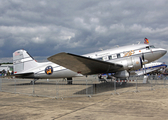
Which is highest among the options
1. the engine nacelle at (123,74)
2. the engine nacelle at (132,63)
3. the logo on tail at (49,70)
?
Result: the engine nacelle at (132,63)

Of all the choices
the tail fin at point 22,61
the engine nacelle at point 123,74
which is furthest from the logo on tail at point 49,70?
the engine nacelle at point 123,74

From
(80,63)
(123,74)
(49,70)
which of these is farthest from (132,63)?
(49,70)

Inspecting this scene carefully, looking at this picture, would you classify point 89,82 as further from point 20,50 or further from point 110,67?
point 20,50

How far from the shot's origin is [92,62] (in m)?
11.5

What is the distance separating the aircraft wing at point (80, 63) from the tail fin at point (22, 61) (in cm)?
897

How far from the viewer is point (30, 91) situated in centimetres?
1118

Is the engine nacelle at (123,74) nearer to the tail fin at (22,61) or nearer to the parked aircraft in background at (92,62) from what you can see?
the parked aircraft in background at (92,62)

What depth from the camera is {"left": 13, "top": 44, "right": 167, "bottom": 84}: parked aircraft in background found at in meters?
11.1

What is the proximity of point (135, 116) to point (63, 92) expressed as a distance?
6.08 metres

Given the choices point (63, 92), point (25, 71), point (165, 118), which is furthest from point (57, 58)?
point (25, 71)

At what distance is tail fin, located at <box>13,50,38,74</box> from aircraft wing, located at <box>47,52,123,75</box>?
8.97 meters

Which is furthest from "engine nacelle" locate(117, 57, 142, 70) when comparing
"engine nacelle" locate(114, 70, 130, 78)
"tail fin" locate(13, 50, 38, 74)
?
"tail fin" locate(13, 50, 38, 74)

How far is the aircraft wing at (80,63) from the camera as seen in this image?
990 cm

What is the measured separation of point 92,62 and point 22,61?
11662mm
